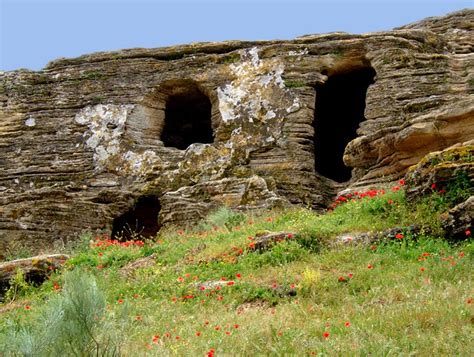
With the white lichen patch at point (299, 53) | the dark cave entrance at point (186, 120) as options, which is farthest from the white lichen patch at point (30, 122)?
the white lichen patch at point (299, 53)

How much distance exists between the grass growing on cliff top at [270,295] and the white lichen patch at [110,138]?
5.65 meters

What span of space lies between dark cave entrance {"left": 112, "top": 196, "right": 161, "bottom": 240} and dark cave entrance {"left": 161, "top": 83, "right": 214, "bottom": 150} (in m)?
3.40

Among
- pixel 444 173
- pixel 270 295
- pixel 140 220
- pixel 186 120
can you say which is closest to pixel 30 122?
pixel 140 220

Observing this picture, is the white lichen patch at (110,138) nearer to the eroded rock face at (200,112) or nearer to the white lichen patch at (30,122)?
the eroded rock face at (200,112)

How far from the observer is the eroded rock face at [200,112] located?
734 inches

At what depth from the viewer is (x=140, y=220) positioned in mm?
20516

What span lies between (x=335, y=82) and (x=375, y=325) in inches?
607

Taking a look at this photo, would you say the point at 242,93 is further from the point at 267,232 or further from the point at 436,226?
the point at 436,226

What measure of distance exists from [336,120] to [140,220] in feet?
23.8

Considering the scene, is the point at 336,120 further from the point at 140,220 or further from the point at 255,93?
the point at 140,220

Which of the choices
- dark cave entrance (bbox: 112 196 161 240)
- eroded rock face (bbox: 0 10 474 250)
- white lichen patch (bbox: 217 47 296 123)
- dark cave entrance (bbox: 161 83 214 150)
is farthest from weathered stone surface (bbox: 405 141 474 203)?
dark cave entrance (bbox: 161 83 214 150)

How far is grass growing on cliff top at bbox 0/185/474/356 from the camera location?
21.9 ft

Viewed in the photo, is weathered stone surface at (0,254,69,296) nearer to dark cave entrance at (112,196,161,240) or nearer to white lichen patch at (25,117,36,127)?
dark cave entrance at (112,196,161,240)

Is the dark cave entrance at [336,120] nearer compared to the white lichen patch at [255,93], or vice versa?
the white lichen patch at [255,93]
